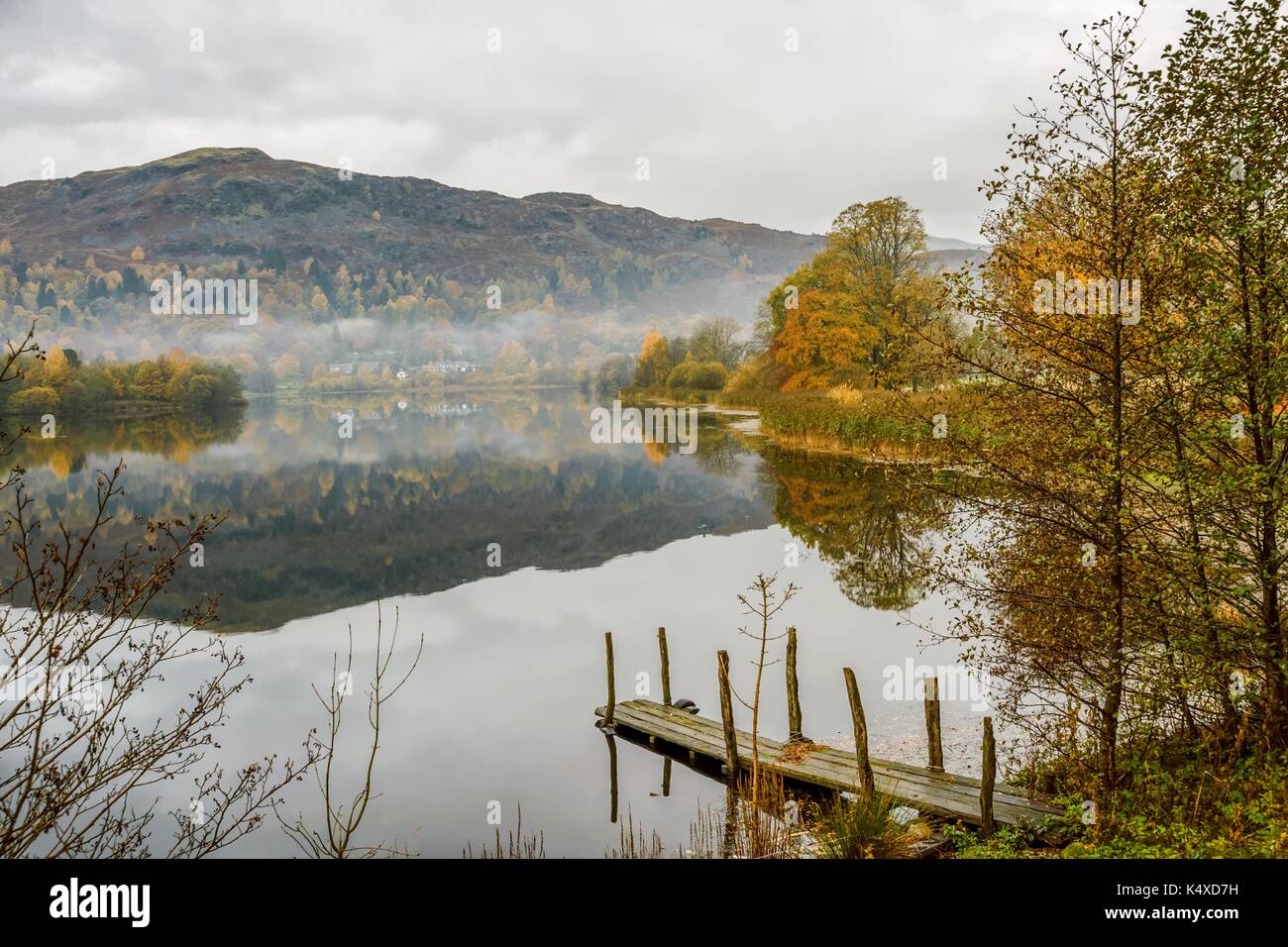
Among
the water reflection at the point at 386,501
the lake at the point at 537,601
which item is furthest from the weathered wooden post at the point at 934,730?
the water reflection at the point at 386,501

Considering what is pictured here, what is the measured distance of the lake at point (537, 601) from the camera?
1451cm

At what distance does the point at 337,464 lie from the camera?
6712 cm

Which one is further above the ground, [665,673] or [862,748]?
[862,748]

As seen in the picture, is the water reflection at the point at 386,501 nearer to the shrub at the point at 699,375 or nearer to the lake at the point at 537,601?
the lake at the point at 537,601

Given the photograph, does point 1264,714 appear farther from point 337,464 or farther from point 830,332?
point 337,464

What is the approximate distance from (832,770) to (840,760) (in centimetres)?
43

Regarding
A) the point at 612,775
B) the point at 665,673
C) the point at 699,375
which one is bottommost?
the point at 612,775

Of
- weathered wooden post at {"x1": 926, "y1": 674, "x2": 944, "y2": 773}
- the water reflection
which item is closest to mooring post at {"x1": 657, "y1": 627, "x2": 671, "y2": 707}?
weathered wooden post at {"x1": 926, "y1": 674, "x2": 944, "y2": 773}

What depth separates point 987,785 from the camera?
1026 centimetres

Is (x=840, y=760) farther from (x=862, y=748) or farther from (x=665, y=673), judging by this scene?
(x=665, y=673)

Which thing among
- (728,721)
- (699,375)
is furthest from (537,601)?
(699,375)
